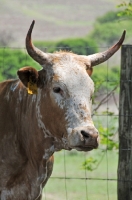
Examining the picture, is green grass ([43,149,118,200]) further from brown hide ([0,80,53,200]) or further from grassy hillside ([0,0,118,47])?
grassy hillside ([0,0,118,47])

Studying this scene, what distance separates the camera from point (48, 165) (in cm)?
982

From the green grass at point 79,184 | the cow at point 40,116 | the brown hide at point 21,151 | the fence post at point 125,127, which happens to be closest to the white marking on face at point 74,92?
the cow at point 40,116

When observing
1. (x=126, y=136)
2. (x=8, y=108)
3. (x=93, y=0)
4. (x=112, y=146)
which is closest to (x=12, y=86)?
(x=8, y=108)

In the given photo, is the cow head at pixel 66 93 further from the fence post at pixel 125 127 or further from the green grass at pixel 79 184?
the green grass at pixel 79 184

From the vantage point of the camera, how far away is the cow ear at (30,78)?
926cm

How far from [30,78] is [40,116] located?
16.1 inches

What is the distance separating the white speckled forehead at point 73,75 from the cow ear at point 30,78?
21cm

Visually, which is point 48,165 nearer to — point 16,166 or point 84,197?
point 16,166

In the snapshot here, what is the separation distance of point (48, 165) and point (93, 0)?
55340 millimetres

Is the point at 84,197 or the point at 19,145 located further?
the point at 84,197

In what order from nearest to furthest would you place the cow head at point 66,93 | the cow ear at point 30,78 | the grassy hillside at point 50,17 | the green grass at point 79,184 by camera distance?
the cow head at point 66,93 < the cow ear at point 30,78 < the green grass at point 79,184 < the grassy hillside at point 50,17

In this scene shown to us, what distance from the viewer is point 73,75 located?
913 cm

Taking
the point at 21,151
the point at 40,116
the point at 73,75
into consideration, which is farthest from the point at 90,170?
the point at 73,75

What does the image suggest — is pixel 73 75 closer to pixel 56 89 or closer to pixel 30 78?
pixel 56 89
